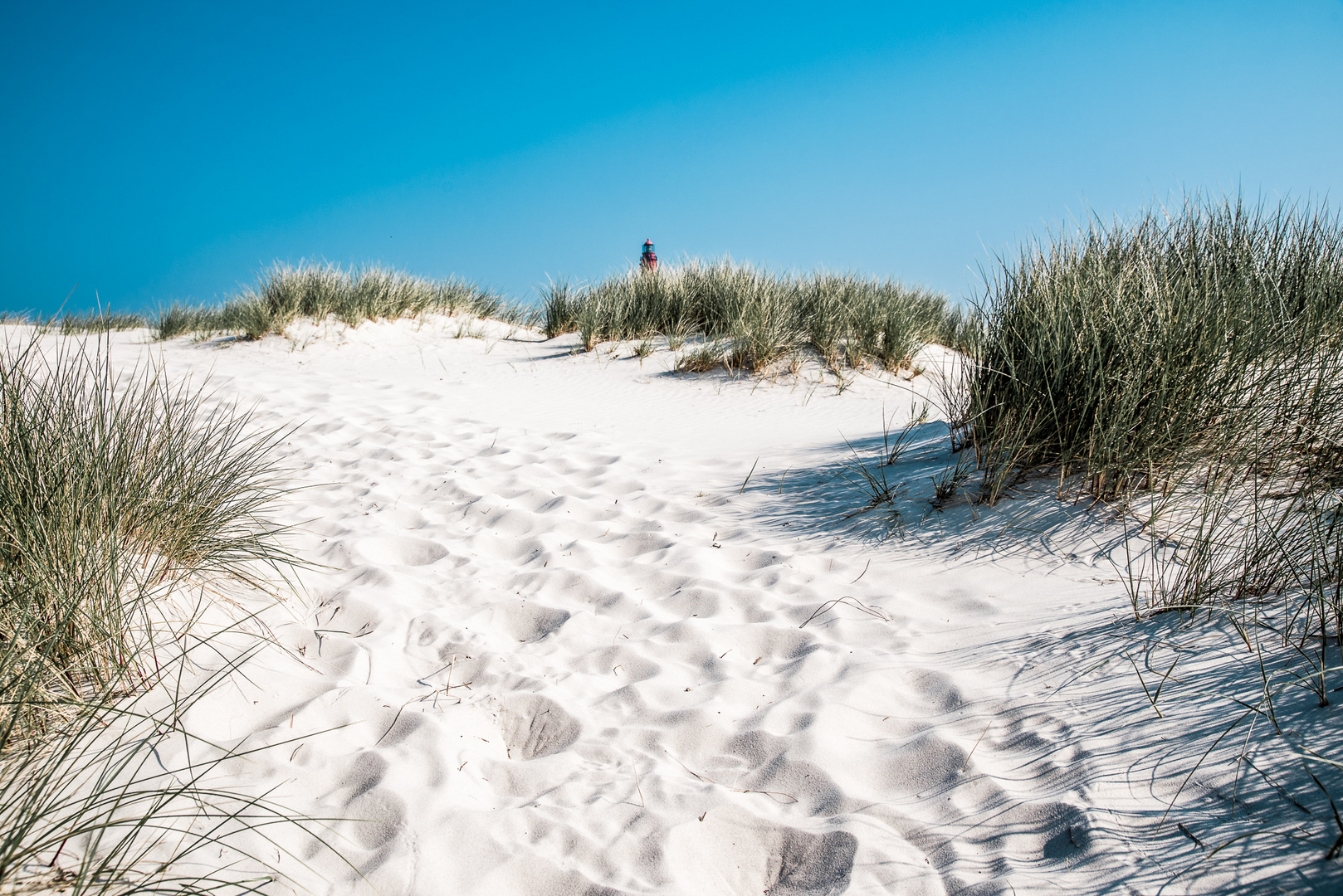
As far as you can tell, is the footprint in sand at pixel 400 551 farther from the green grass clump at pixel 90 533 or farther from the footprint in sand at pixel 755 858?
the footprint in sand at pixel 755 858

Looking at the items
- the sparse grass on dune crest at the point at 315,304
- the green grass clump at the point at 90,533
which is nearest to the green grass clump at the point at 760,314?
the sparse grass on dune crest at the point at 315,304

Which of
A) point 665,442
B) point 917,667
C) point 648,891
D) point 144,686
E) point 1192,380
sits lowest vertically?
point 648,891

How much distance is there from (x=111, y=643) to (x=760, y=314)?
5.58m

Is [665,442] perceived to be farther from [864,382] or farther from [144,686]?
[144,686]

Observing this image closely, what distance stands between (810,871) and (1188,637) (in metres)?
1.26

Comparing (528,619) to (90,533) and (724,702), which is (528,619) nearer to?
(724,702)

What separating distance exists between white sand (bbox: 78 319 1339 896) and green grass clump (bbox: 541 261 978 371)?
3.13 metres

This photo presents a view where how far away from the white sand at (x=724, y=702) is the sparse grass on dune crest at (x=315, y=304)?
17.9ft

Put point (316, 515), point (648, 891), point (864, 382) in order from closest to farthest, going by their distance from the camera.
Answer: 1. point (648, 891)
2. point (316, 515)
3. point (864, 382)

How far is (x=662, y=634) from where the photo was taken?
2344mm

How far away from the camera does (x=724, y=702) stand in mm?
1988

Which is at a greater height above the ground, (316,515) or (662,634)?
(316,515)

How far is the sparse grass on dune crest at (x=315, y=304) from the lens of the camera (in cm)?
834

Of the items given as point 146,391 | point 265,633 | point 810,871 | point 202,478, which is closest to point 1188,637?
point 810,871
